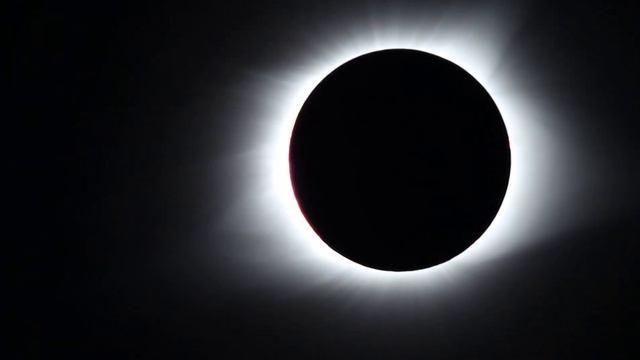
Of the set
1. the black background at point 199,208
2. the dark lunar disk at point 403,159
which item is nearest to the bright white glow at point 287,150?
the black background at point 199,208

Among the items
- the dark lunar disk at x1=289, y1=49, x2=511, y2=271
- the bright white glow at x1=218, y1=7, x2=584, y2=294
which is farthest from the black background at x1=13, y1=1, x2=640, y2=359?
the dark lunar disk at x1=289, y1=49, x2=511, y2=271

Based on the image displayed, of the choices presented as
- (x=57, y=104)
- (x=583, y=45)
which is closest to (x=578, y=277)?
(x=583, y=45)

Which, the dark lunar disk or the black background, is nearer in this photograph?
the dark lunar disk

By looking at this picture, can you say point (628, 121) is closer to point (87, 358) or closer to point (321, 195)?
point (321, 195)

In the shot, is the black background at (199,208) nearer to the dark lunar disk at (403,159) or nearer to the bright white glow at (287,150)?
the bright white glow at (287,150)

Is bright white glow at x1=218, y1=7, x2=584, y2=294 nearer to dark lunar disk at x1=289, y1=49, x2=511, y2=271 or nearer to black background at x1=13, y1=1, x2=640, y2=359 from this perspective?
black background at x1=13, y1=1, x2=640, y2=359

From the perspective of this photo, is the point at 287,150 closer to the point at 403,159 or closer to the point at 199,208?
the point at 199,208
